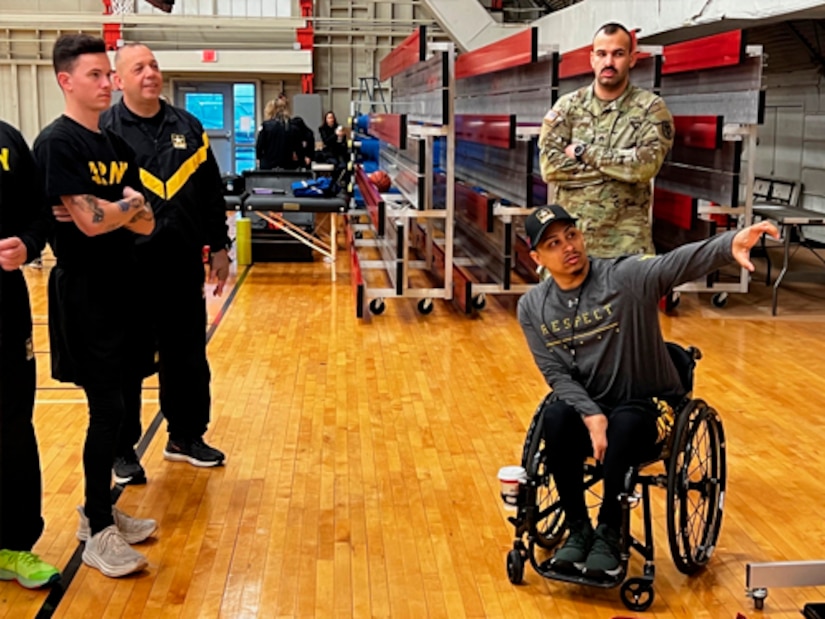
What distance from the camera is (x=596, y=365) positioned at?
297cm

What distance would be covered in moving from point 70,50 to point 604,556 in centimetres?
206

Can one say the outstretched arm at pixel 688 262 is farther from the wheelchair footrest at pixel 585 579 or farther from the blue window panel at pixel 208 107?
the blue window panel at pixel 208 107

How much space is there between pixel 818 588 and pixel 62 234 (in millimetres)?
2430

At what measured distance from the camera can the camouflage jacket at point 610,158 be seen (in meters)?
4.26

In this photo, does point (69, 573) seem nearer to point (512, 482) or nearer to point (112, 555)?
point (112, 555)

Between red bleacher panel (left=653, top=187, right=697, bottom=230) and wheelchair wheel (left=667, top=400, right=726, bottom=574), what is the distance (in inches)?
155

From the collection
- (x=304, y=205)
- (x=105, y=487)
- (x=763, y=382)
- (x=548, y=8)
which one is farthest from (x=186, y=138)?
(x=548, y=8)

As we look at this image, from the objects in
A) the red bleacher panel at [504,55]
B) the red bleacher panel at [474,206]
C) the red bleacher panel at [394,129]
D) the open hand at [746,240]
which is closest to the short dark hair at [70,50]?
the open hand at [746,240]

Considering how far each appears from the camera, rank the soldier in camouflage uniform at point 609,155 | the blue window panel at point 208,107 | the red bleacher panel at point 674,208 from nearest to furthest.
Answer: the soldier in camouflage uniform at point 609,155
the red bleacher panel at point 674,208
the blue window panel at point 208,107

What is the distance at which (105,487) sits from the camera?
3.15 meters

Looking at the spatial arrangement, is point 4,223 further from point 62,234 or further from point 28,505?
point 28,505

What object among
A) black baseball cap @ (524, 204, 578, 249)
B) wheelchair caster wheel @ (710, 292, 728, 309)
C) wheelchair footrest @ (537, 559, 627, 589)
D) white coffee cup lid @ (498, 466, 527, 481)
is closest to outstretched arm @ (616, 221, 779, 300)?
black baseball cap @ (524, 204, 578, 249)

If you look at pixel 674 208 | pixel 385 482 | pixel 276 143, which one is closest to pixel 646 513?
pixel 385 482

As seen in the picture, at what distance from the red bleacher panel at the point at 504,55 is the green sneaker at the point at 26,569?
4.86 metres
